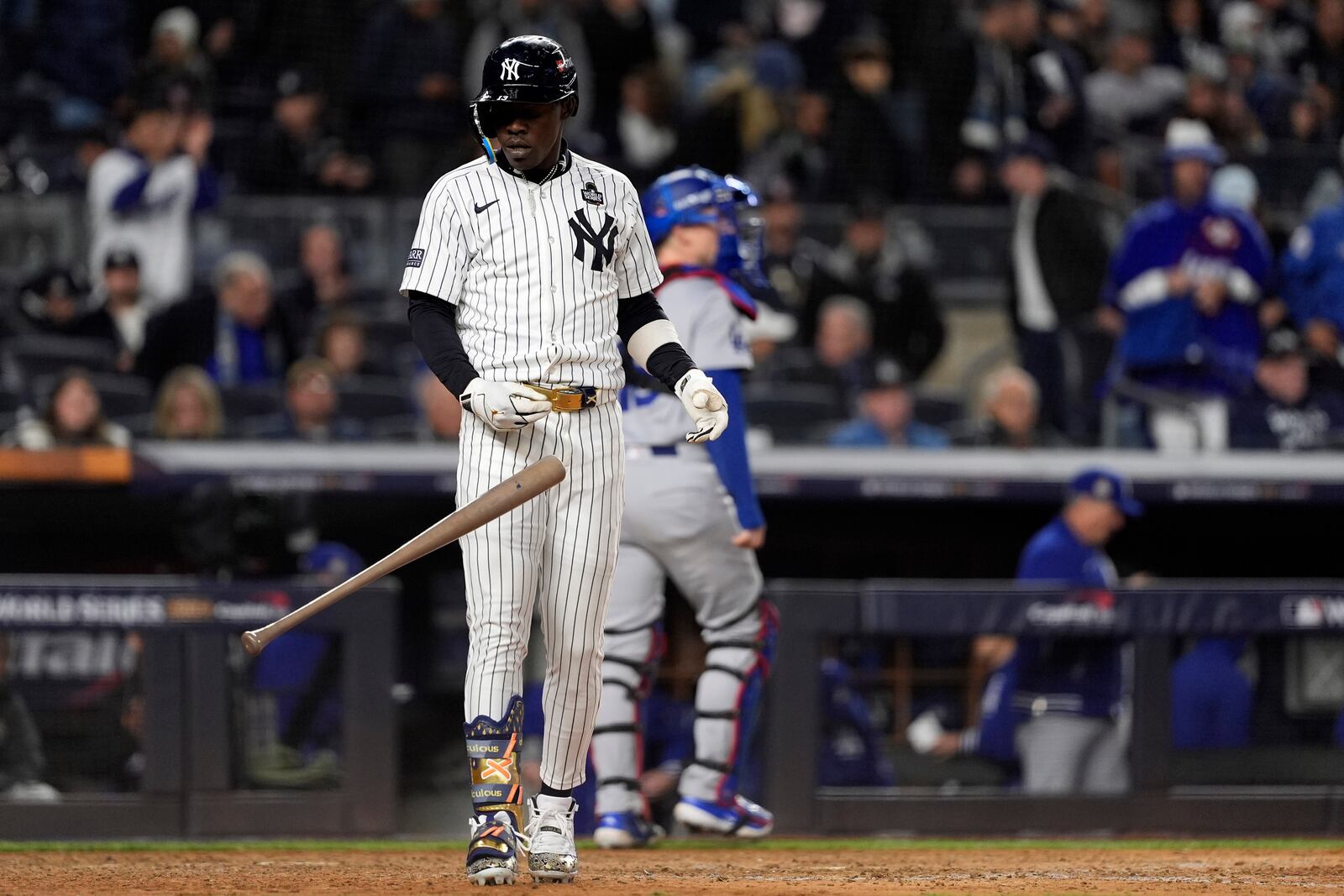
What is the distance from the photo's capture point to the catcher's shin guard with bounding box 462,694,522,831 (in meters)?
4.23

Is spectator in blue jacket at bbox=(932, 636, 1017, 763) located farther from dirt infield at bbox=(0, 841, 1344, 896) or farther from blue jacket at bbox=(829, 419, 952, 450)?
blue jacket at bbox=(829, 419, 952, 450)

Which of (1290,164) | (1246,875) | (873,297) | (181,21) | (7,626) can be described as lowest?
(1246,875)

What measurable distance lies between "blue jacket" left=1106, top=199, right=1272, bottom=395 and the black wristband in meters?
4.81

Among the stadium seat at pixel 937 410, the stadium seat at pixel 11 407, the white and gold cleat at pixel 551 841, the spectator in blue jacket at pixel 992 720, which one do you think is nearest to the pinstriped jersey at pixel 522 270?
the white and gold cleat at pixel 551 841

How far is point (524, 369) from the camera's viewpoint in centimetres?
422

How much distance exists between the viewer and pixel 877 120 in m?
11.1

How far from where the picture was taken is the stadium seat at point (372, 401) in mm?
8938

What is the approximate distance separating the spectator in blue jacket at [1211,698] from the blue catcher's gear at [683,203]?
2355mm

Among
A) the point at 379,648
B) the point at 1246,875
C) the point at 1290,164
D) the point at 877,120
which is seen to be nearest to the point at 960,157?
the point at 877,120

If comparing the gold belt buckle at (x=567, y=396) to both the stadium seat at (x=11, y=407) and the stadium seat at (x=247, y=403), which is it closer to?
the stadium seat at (x=247, y=403)

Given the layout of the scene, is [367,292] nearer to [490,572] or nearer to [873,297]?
[873,297]

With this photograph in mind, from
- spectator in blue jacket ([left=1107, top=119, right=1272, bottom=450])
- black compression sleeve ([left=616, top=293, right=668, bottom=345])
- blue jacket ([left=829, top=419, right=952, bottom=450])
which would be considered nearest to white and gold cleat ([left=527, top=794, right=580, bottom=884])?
black compression sleeve ([left=616, top=293, right=668, bottom=345])

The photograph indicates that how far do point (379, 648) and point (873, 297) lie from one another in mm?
4129

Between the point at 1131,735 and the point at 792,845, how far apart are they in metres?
1.34
